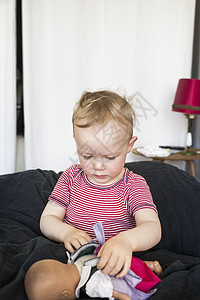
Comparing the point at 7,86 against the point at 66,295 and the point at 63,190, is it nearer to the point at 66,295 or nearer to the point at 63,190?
the point at 63,190

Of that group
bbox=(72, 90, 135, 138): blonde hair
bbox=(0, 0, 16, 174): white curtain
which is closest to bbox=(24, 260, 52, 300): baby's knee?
bbox=(72, 90, 135, 138): blonde hair

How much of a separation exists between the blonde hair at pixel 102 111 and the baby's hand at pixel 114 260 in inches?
14.7

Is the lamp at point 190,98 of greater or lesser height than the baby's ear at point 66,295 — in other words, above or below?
above

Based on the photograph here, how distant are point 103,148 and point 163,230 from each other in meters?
0.54

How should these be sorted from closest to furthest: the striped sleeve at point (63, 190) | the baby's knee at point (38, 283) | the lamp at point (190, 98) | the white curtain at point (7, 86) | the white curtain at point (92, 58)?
the baby's knee at point (38, 283), the striped sleeve at point (63, 190), the lamp at point (190, 98), the white curtain at point (7, 86), the white curtain at point (92, 58)

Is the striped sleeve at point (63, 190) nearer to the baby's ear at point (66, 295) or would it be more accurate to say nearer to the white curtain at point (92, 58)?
the baby's ear at point (66, 295)

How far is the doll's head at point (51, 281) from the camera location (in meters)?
0.83

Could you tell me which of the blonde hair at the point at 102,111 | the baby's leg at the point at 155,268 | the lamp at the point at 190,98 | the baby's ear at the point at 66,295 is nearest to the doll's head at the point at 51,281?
the baby's ear at the point at 66,295

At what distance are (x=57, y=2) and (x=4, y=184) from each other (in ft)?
6.85

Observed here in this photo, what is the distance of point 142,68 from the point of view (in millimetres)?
3398

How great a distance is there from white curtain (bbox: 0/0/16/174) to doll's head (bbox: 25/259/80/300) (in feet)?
7.95

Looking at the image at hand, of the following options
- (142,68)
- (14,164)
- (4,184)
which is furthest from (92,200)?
(142,68)

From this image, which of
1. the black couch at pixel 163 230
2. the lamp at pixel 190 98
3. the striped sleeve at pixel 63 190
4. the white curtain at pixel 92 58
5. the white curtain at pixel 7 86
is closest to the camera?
the black couch at pixel 163 230

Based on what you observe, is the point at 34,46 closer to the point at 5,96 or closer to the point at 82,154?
the point at 5,96
